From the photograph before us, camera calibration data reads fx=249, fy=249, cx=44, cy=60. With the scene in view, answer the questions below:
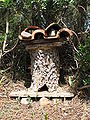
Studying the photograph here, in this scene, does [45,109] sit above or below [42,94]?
below

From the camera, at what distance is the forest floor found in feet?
9.66

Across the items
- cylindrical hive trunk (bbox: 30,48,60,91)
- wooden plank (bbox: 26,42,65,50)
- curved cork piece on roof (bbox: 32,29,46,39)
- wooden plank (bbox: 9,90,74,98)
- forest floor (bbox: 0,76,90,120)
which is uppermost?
curved cork piece on roof (bbox: 32,29,46,39)

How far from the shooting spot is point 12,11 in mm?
3961

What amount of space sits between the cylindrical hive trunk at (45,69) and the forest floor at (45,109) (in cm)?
24

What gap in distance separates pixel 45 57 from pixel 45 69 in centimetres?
17

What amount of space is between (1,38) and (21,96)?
108 cm

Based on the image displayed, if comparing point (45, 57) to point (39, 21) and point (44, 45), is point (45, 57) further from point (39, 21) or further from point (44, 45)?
point (39, 21)

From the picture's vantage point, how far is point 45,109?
3197mm

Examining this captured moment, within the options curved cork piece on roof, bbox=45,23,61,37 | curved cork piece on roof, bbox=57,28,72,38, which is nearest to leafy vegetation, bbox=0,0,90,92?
curved cork piece on roof, bbox=57,28,72,38

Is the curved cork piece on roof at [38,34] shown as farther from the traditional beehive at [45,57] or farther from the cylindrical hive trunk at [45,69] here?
the cylindrical hive trunk at [45,69]

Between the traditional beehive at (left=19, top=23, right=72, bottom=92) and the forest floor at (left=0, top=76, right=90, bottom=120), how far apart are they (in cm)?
27

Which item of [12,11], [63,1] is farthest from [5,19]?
[63,1]

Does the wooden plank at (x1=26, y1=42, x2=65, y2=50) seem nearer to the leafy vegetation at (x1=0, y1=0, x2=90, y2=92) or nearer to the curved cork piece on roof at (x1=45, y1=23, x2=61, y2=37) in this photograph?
the curved cork piece on roof at (x1=45, y1=23, x2=61, y2=37)

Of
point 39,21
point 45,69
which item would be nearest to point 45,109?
point 45,69
